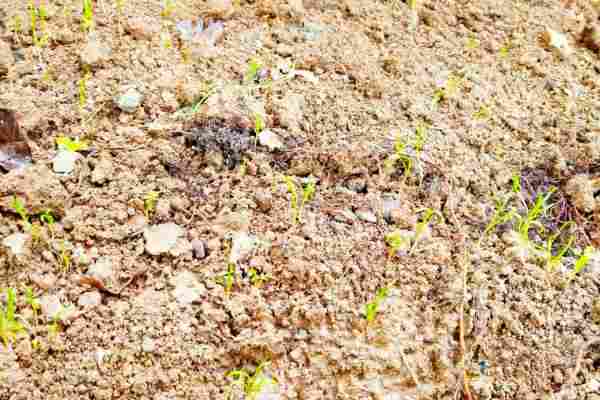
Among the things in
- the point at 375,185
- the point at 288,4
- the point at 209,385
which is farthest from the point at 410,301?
the point at 288,4

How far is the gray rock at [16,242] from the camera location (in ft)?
5.36

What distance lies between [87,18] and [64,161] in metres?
0.64

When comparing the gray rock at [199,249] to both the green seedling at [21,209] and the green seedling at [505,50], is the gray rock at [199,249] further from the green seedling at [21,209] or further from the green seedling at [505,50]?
the green seedling at [505,50]

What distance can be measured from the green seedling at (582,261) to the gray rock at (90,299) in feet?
4.76

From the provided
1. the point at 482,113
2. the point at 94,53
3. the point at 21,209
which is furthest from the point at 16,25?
the point at 482,113

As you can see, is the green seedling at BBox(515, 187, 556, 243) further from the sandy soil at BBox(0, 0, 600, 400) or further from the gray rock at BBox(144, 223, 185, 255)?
the gray rock at BBox(144, 223, 185, 255)

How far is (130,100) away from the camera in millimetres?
2002

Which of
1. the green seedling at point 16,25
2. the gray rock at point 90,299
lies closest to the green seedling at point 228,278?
the gray rock at point 90,299

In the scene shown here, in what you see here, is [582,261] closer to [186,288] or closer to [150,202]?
[186,288]

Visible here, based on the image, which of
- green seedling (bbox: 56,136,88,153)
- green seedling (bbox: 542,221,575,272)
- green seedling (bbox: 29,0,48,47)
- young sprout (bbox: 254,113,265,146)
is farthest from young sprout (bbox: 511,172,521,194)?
green seedling (bbox: 29,0,48,47)

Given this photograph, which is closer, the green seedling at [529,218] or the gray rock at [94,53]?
the green seedling at [529,218]

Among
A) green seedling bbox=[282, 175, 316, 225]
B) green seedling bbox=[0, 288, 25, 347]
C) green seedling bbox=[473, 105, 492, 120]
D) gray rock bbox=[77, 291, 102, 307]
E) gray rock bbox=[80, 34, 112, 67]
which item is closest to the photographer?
green seedling bbox=[0, 288, 25, 347]

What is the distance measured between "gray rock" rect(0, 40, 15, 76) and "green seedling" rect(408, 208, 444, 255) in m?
1.53

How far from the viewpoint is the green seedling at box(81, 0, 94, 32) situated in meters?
2.13
